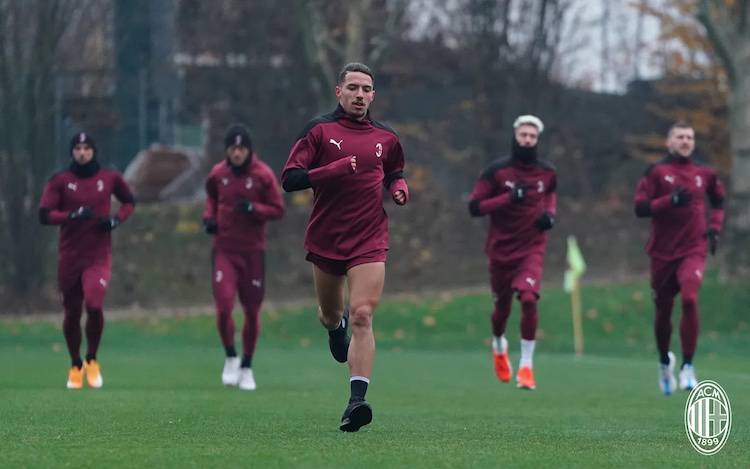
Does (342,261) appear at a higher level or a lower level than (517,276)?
higher

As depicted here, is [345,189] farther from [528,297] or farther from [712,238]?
[712,238]

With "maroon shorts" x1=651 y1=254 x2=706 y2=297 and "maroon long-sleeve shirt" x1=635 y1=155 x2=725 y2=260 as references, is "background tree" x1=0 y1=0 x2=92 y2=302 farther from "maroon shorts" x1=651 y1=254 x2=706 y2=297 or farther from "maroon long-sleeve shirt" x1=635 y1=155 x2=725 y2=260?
"maroon shorts" x1=651 y1=254 x2=706 y2=297

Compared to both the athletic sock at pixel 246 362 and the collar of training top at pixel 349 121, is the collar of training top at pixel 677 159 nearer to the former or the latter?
the athletic sock at pixel 246 362

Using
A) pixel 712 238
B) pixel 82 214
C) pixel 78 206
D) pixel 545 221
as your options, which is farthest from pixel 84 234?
pixel 712 238

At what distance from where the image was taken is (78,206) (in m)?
14.9

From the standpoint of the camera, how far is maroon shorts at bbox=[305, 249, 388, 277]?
1018 cm

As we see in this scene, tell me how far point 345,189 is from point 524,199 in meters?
5.27

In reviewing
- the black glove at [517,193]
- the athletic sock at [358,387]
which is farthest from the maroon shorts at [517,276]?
the athletic sock at [358,387]

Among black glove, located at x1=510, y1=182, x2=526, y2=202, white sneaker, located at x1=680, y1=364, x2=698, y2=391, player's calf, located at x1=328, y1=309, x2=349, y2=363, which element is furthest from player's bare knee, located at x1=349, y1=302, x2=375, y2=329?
white sneaker, located at x1=680, y1=364, x2=698, y2=391

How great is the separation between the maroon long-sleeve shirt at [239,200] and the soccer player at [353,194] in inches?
208

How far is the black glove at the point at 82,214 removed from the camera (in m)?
14.6

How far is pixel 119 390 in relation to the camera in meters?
14.2

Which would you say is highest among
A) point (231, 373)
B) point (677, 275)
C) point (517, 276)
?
point (677, 275)

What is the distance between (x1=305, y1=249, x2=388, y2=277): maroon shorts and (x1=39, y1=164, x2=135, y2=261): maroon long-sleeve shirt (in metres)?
4.81
